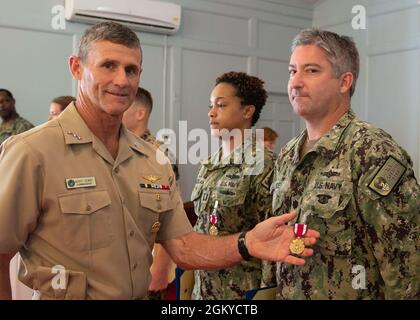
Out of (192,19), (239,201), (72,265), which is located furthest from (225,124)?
(192,19)

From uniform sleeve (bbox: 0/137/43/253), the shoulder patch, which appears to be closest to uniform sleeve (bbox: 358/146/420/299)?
the shoulder patch

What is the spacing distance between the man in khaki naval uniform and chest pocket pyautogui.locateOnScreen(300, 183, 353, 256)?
0.48ft

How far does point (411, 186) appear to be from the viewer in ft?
5.28

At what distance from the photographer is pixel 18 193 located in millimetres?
1359

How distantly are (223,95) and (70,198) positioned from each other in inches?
52.8

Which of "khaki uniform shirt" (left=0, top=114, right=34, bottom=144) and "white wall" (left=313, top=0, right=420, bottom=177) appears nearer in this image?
"khaki uniform shirt" (left=0, top=114, right=34, bottom=144)

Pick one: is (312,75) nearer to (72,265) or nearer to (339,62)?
(339,62)

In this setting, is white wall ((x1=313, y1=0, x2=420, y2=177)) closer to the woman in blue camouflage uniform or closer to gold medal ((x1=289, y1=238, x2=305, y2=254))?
the woman in blue camouflage uniform

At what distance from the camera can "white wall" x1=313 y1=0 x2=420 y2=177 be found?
5.27 meters

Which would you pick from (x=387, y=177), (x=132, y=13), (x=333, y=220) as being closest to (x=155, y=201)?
(x=333, y=220)

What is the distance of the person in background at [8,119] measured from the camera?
14.7 feet

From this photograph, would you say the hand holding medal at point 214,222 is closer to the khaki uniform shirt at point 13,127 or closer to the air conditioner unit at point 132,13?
the khaki uniform shirt at point 13,127

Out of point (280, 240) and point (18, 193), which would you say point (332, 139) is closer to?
point (280, 240)

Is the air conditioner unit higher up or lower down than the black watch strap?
higher up
